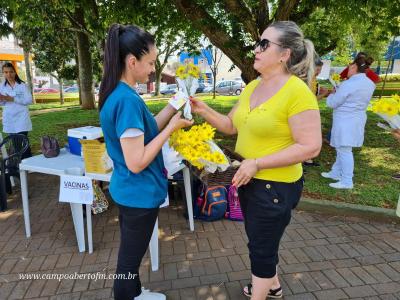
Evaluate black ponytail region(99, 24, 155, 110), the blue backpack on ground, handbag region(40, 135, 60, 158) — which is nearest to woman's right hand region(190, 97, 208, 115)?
black ponytail region(99, 24, 155, 110)

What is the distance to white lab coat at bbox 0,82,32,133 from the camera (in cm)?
504

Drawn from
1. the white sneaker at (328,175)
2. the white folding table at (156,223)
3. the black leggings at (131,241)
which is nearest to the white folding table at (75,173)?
the white folding table at (156,223)

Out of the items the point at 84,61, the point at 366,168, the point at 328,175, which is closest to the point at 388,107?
the point at 328,175

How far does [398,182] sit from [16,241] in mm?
5285

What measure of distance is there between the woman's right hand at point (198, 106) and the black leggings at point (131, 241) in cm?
72

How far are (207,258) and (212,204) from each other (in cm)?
80

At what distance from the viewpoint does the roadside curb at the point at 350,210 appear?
3.95m

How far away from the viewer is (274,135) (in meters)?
1.83

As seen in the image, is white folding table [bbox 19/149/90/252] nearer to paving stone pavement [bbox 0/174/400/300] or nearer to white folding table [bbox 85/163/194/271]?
white folding table [bbox 85/163/194/271]

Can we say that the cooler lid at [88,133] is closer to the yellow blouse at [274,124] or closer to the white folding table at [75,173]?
the white folding table at [75,173]

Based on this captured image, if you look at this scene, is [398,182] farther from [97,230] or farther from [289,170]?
[97,230]

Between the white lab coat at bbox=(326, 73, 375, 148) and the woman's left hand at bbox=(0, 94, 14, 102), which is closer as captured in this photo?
the white lab coat at bbox=(326, 73, 375, 148)

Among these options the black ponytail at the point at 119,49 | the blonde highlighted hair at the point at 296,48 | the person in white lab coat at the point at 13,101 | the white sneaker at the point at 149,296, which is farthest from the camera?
the person in white lab coat at the point at 13,101

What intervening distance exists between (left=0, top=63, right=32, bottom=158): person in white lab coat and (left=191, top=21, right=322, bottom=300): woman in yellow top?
4.25 metres
